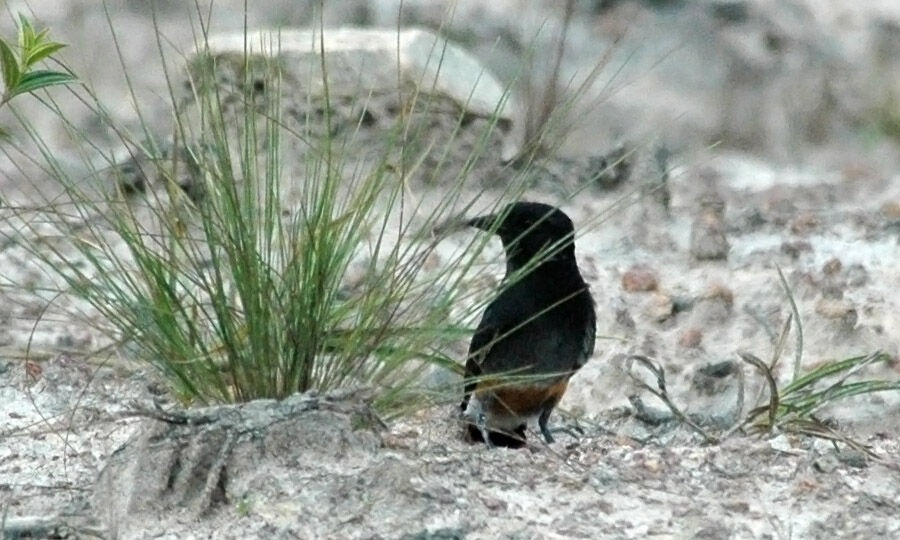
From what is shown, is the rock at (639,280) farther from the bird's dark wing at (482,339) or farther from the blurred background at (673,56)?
the bird's dark wing at (482,339)

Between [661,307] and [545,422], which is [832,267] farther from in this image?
[545,422]

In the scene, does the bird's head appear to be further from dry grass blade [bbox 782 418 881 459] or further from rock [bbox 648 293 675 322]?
rock [bbox 648 293 675 322]

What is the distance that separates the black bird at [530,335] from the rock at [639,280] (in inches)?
59.2

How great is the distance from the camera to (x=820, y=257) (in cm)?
664

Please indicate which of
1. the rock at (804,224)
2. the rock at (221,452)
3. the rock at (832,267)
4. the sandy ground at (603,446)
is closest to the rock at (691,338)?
the sandy ground at (603,446)

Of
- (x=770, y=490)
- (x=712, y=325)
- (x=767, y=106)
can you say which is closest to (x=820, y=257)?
(x=712, y=325)

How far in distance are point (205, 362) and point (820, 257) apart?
3285mm

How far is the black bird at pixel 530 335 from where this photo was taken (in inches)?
186

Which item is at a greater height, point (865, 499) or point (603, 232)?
point (603, 232)

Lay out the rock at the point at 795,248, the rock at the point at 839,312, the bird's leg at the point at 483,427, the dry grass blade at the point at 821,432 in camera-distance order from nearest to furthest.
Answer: the dry grass blade at the point at 821,432 → the bird's leg at the point at 483,427 → the rock at the point at 839,312 → the rock at the point at 795,248

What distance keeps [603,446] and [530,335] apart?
1.57ft

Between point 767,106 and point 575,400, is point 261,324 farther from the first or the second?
point 767,106

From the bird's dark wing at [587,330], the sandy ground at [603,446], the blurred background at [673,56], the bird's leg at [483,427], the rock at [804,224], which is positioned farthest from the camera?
the blurred background at [673,56]

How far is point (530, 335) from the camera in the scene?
15.9 ft
